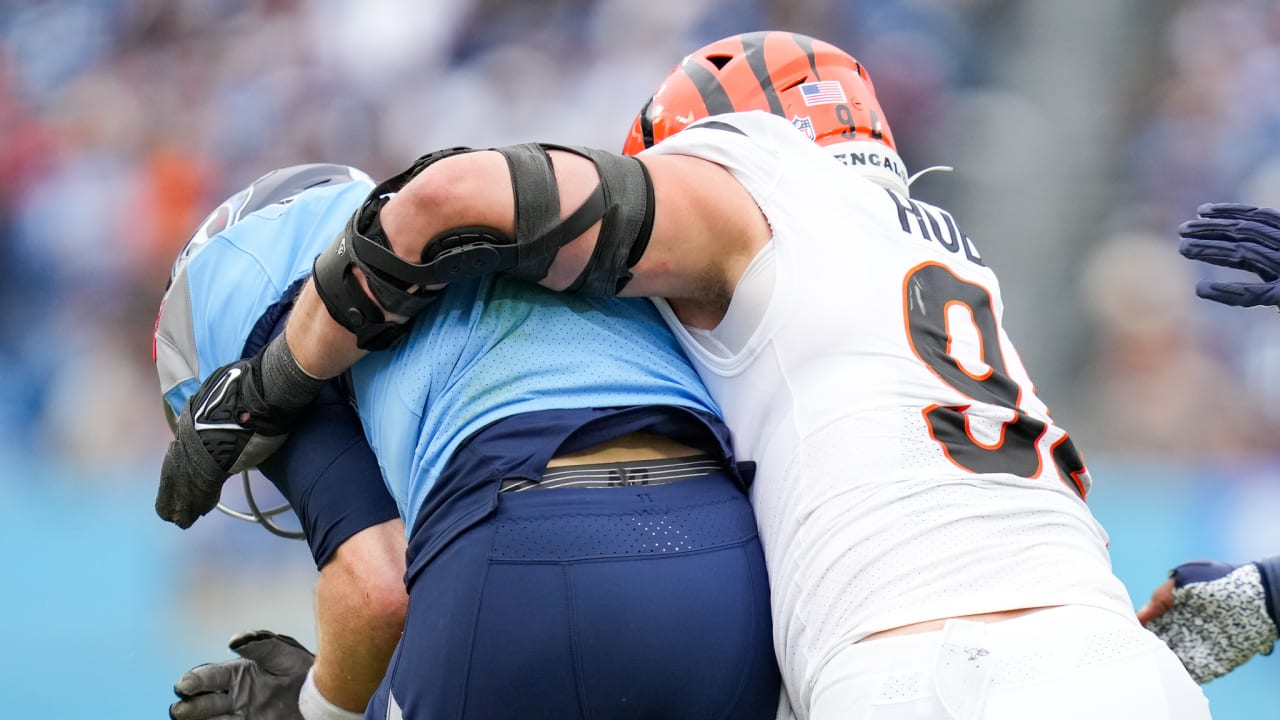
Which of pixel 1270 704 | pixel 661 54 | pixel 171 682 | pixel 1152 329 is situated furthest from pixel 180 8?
pixel 1270 704

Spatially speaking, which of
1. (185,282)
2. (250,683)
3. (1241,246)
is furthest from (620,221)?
(1241,246)

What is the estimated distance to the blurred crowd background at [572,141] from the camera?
5219 mm

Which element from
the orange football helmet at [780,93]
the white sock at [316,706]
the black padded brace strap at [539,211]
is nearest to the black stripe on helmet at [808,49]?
the orange football helmet at [780,93]

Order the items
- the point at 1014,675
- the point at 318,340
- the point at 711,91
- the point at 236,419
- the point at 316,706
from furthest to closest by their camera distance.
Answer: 1. the point at 711,91
2. the point at 316,706
3. the point at 236,419
4. the point at 318,340
5. the point at 1014,675

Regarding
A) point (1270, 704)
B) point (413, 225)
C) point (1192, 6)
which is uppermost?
point (413, 225)

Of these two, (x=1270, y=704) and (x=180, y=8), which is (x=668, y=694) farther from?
(x=180, y=8)

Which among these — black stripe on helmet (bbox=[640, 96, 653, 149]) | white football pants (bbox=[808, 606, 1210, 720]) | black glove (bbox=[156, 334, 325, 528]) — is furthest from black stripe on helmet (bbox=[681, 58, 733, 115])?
white football pants (bbox=[808, 606, 1210, 720])

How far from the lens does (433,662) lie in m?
1.64

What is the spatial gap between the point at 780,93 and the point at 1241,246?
40.6 inches

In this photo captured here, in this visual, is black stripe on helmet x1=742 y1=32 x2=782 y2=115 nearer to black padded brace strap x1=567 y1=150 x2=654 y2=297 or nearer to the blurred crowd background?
black padded brace strap x1=567 y1=150 x2=654 y2=297

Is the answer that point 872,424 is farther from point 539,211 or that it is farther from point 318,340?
point 318,340

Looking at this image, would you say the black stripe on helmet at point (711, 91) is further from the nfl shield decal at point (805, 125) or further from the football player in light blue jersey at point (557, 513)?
the football player in light blue jersey at point (557, 513)

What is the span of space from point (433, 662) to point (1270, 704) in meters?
3.75

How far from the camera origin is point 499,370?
1.77 metres
